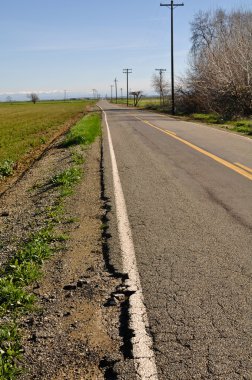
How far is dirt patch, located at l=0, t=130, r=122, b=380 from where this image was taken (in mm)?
2822

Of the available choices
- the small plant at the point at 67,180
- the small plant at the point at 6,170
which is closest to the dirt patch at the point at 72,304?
the small plant at the point at 67,180

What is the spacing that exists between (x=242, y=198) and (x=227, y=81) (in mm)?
24550

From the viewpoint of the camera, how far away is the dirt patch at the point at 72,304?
2.82 m

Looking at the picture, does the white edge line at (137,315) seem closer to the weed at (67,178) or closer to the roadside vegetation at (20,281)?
the roadside vegetation at (20,281)

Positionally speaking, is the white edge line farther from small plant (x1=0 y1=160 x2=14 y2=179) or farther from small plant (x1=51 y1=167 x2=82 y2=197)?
small plant (x1=0 y1=160 x2=14 y2=179)

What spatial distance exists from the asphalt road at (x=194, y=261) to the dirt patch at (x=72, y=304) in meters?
0.26

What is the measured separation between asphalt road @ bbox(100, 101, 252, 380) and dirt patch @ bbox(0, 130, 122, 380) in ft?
0.85

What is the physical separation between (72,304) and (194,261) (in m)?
1.36

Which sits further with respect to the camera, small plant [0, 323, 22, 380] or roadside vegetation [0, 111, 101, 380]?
roadside vegetation [0, 111, 101, 380]

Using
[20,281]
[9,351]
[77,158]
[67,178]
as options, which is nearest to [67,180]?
[67,178]

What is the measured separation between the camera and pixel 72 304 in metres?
3.62

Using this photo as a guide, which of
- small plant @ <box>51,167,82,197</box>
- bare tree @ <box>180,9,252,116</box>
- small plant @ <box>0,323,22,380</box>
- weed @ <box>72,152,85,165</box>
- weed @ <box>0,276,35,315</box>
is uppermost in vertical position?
bare tree @ <box>180,9,252,116</box>

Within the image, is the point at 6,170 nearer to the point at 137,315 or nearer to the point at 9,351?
the point at 137,315

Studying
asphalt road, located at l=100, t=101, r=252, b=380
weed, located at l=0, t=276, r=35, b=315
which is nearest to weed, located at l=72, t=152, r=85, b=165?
asphalt road, located at l=100, t=101, r=252, b=380
